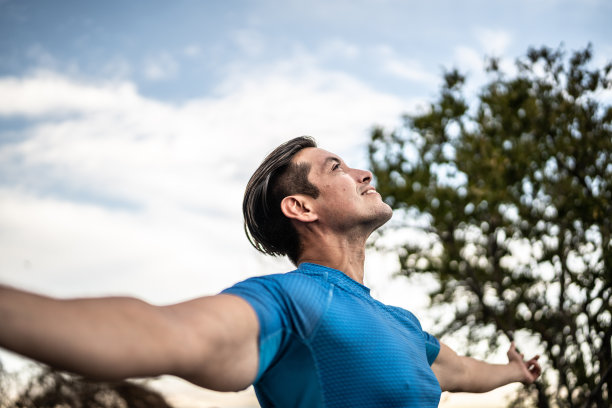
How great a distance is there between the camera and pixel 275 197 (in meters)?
2.51

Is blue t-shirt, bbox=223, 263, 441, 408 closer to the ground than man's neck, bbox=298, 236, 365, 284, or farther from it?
closer to the ground

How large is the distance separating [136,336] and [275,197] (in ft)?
4.76

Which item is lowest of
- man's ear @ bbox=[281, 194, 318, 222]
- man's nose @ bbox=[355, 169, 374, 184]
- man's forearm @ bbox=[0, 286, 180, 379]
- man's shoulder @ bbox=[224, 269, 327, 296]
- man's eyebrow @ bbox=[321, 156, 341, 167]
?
man's forearm @ bbox=[0, 286, 180, 379]

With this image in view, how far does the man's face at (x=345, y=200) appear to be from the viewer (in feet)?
7.71

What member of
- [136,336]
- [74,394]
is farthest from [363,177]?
[74,394]

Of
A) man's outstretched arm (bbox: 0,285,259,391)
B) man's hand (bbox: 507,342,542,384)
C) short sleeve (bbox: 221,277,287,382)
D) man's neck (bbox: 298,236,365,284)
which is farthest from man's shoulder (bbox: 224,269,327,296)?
man's hand (bbox: 507,342,542,384)

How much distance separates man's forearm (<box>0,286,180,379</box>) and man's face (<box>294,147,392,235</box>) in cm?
127

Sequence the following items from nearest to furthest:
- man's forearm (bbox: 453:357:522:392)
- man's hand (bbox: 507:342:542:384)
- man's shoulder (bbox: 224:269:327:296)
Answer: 1. man's shoulder (bbox: 224:269:327:296)
2. man's forearm (bbox: 453:357:522:392)
3. man's hand (bbox: 507:342:542:384)

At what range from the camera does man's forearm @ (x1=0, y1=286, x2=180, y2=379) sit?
961mm

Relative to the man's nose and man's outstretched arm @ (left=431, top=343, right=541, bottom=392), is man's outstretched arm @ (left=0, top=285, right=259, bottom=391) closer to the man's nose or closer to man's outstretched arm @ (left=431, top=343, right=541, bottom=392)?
the man's nose

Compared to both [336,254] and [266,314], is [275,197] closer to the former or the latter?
[336,254]

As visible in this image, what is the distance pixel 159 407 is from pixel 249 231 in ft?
8.12

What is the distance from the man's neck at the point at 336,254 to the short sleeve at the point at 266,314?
0.78m

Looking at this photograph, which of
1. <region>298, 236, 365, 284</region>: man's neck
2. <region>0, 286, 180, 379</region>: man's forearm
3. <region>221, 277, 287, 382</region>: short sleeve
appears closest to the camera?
<region>0, 286, 180, 379</region>: man's forearm
